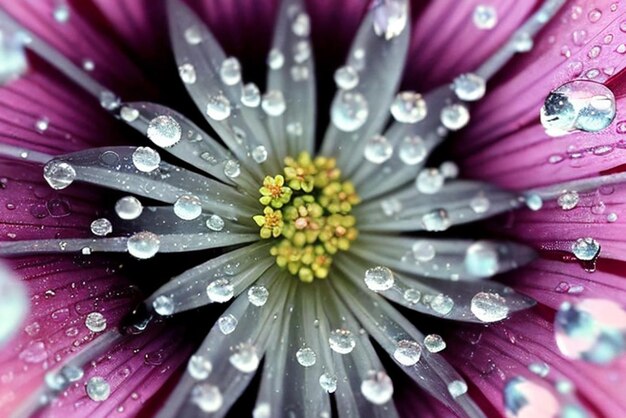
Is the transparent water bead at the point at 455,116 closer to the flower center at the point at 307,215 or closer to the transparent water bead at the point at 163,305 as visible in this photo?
the flower center at the point at 307,215

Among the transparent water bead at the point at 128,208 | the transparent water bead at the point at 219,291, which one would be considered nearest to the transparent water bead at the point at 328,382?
the transparent water bead at the point at 219,291

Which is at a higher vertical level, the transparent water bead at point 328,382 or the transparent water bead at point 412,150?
the transparent water bead at point 412,150

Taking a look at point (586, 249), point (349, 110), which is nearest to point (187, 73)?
point (349, 110)

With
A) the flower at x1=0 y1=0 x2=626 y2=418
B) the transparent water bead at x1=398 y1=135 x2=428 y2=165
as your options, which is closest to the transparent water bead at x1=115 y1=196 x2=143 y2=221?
the flower at x1=0 y1=0 x2=626 y2=418

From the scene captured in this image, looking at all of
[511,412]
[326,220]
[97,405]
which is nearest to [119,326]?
[97,405]

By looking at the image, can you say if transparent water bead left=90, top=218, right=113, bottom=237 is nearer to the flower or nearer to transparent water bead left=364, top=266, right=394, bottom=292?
the flower

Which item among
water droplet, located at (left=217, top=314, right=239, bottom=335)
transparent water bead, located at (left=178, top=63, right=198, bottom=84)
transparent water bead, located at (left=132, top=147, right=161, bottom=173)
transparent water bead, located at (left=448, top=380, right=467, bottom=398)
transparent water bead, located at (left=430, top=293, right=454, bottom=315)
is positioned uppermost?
transparent water bead, located at (left=178, top=63, right=198, bottom=84)
